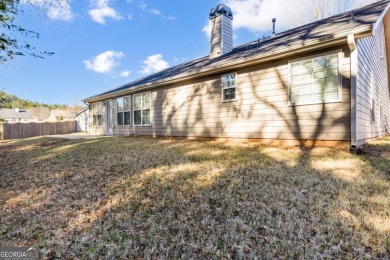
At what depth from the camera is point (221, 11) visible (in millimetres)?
10516

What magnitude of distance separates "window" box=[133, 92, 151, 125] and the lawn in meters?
6.96

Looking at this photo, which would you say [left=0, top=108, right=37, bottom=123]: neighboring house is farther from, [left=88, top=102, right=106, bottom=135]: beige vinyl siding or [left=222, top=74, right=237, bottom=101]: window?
[left=222, top=74, right=237, bottom=101]: window

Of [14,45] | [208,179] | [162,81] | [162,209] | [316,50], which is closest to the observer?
[162,209]

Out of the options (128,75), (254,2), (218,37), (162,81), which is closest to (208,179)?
(162,81)

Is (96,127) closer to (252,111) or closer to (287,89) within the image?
(252,111)

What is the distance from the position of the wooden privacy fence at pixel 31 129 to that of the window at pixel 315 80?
19167 mm

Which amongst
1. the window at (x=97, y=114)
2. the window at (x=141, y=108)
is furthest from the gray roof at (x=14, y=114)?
the window at (x=141, y=108)

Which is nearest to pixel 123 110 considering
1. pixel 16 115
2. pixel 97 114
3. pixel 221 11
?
pixel 97 114

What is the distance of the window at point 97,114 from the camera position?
1602 cm

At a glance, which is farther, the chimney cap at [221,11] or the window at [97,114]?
the window at [97,114]

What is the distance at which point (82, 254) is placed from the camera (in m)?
2.00

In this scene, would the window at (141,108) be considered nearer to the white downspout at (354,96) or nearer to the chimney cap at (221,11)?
the chimney cap at (221,11)

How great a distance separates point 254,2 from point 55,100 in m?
59.5

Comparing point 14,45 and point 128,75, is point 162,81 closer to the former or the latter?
point 14,45
